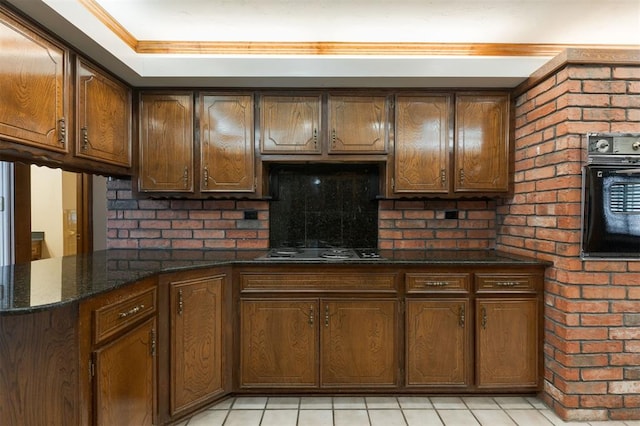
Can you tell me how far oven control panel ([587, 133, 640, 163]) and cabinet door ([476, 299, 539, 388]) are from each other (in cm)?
97

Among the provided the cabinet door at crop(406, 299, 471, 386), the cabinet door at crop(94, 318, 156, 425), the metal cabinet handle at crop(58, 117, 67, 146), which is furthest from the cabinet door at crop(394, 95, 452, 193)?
the metal cabinet handle at crop(58, 117, 67, 146)

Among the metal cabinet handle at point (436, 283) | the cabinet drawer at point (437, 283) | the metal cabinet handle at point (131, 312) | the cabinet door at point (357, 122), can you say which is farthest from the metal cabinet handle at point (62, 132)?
the metal cabinet handle at point (436, 283)

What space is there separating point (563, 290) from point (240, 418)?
6.75ft

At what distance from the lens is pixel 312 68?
2422 mm

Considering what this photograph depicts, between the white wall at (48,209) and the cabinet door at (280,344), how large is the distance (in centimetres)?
310

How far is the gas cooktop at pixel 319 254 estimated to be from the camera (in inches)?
97.7

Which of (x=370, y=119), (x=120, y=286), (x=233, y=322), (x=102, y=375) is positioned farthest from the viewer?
(x=370, y=119)

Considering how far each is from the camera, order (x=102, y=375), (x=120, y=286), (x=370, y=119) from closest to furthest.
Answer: (x=102, y=375) → (x=120, y=286) → (x=370, y=119)

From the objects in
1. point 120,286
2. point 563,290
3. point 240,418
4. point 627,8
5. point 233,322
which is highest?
point 627,8

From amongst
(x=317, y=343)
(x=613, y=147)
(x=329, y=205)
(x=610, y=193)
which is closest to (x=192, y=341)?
(x=317, y=343)

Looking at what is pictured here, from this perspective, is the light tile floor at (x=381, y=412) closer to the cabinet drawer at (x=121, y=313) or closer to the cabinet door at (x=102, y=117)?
the cabinet drawer at (x=121, y=313)

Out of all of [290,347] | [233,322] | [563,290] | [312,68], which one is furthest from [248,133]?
[563,290]

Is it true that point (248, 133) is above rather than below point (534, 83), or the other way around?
below

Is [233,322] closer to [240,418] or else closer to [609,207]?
[240,418]
